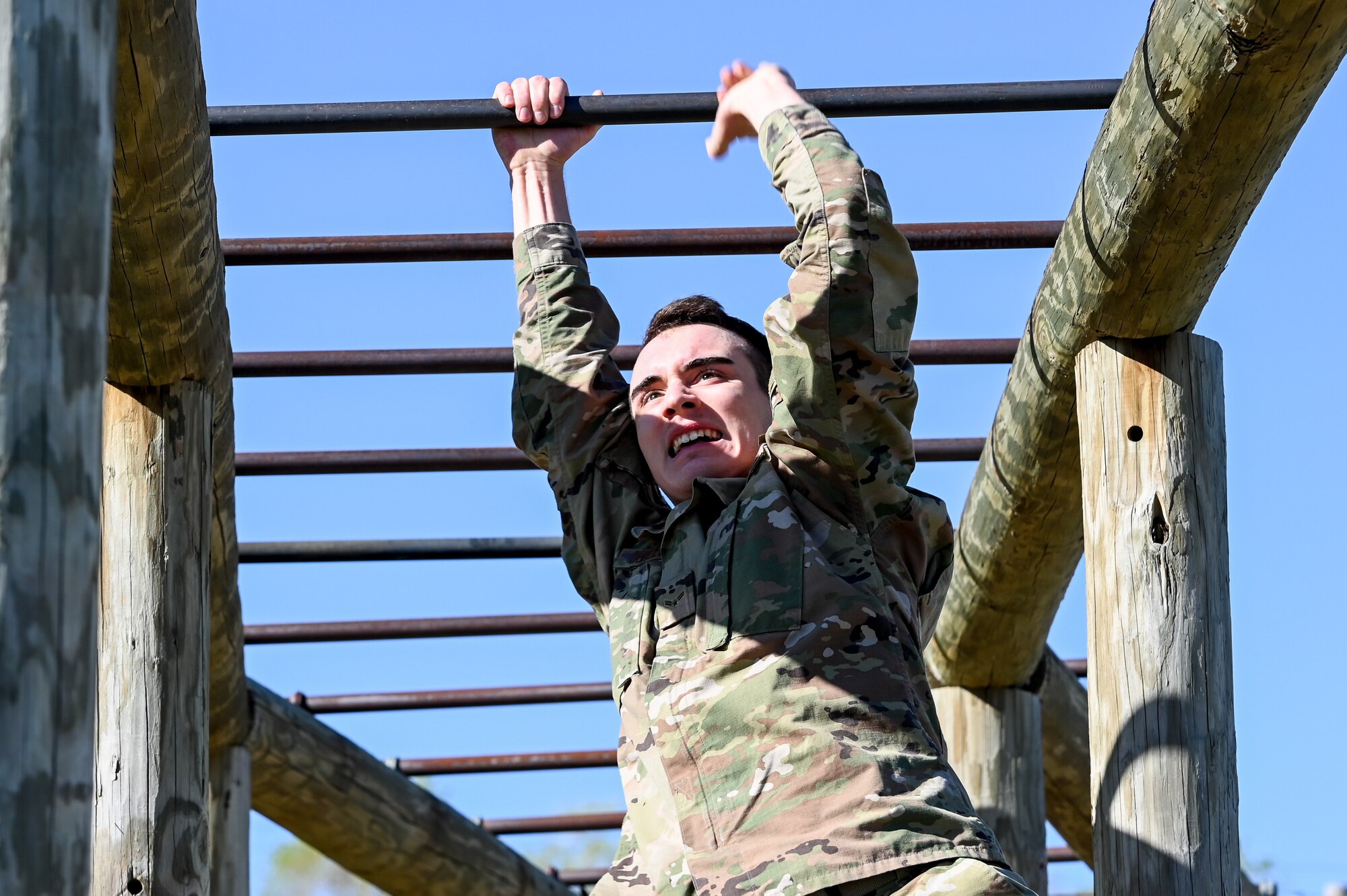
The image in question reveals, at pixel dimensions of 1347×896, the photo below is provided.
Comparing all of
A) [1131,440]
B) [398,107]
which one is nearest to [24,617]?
[398,107]

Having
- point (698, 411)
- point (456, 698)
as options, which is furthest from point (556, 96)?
point (456, 698)

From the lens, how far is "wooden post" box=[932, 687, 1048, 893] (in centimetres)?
612

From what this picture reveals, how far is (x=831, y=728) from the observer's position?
3266mm

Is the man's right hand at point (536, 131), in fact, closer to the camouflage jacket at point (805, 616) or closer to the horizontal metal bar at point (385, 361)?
the camouflage jacket at point (805, 616)

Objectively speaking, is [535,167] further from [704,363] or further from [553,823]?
[553,823]

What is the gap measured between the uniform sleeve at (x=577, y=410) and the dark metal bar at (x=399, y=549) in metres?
2.09

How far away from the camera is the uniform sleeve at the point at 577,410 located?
13.0 ft

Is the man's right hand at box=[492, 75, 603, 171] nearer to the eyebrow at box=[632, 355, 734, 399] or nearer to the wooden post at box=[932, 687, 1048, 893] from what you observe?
the eyebrow at box=[632, 355, 734, 399]

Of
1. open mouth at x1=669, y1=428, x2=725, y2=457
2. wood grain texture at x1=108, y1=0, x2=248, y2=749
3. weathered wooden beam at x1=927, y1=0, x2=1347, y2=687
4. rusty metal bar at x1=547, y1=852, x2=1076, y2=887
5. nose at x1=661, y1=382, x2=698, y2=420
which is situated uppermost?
wood grain texture at x1=108, y1=0, x2=248, y2=749

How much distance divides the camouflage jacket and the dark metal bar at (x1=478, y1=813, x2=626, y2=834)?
13.6ft

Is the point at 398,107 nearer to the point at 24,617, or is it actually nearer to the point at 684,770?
the point at 684,770

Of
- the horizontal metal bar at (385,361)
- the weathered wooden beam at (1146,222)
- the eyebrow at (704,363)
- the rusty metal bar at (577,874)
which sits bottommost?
the rusty metal bar at (577,874)

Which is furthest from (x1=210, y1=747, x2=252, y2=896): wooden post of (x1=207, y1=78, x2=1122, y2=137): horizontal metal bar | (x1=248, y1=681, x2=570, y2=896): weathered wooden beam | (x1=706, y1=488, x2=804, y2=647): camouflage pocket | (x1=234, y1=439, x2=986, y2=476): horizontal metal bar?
(x1=706, y1=488, x2=804, y2=647): camouflage pocket

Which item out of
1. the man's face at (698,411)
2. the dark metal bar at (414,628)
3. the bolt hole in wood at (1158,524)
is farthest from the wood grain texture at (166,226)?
the bolt hole in wood at (1158,524)
